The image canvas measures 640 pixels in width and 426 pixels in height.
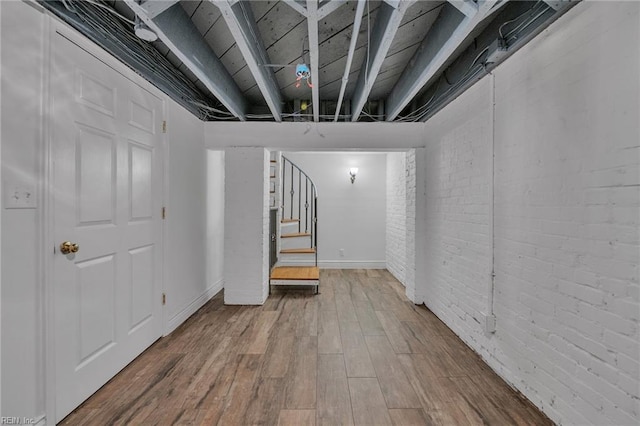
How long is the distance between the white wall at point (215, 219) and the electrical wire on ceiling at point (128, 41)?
85 cm

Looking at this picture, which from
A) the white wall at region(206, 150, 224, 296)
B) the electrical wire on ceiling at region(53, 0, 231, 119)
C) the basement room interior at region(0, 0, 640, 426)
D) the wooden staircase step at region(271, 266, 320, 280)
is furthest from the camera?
the wooden staircase step at region(271, 266, 320, 280)

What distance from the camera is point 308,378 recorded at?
194 centimetres

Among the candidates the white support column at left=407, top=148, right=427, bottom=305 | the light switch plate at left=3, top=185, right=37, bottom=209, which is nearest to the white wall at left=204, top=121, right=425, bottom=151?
the white support column at left=407, top=148, right=427, bottom=305

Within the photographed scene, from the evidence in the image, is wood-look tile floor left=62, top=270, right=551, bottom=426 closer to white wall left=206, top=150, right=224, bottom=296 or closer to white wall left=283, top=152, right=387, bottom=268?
white wall left=206, top=150, right=224, bottom=296

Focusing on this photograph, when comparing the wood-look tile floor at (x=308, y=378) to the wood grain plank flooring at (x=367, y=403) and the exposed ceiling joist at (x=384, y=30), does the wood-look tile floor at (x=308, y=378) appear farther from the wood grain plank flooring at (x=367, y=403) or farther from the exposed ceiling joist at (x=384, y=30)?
the exposed ceiling joist at (x=384, y=30)

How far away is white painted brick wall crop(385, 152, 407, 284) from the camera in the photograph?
13.9ft

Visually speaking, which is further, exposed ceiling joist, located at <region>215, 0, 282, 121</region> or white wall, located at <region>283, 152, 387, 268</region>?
white wall, located at <region>283, 152, 387, 268</region>

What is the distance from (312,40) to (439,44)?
3.16 ft

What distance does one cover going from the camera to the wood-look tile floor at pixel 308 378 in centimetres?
159

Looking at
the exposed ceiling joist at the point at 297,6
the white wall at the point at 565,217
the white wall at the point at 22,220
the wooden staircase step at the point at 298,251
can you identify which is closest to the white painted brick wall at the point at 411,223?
the white wall at the point at 565,217

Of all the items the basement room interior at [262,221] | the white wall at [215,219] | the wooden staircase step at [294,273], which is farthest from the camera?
the wooden staircase step at [294,273]

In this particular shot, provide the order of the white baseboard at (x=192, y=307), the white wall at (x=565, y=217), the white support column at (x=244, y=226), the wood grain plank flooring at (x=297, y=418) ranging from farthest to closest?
the white support column at (x=244, y=226) < the white baseboard at (x=192, y=307) < the wood grain plank flooring at (x=297, y=418) < the white wall at (x=565, y=217)

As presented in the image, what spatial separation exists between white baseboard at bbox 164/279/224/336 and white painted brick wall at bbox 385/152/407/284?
106 inches

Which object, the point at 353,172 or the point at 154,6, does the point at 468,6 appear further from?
the point at 353,172
